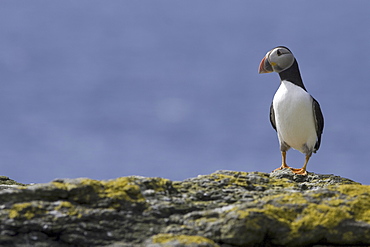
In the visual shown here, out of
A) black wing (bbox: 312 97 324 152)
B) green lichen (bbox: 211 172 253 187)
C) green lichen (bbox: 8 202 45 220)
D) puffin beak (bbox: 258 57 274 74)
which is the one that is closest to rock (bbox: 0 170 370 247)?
green lichen (bbox: 8 202 45 220)

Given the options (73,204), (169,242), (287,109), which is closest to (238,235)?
(169,242)

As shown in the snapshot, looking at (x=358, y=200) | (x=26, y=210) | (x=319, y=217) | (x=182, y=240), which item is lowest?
(x=182, y=240)

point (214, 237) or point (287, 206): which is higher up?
point (287, 206)

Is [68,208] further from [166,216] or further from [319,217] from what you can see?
[319,217]

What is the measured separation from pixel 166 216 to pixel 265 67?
7356 mm

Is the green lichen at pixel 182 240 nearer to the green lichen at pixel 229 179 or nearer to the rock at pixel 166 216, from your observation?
the rock at pixel 166 216

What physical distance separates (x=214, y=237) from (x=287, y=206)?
928 mm

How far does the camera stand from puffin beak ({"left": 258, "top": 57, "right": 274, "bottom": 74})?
11906mm

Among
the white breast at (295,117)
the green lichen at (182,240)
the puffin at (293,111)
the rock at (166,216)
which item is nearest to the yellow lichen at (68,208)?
the rock at (166,216)

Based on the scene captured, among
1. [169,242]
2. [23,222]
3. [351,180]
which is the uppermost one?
[351,180]

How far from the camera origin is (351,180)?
856cm

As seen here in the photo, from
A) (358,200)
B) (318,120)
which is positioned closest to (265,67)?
(318,120)

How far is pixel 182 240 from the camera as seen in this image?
4770 mm

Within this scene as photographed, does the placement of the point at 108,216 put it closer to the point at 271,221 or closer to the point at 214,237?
the point at 214,237
